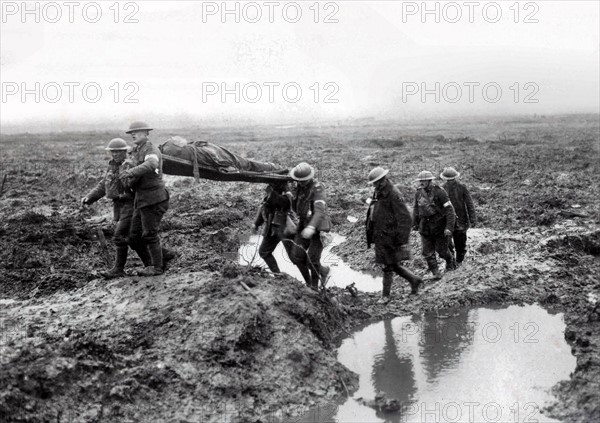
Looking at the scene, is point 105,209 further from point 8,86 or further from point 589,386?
point 8,86

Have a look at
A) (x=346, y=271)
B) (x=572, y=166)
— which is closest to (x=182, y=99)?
(x=572, y=166)

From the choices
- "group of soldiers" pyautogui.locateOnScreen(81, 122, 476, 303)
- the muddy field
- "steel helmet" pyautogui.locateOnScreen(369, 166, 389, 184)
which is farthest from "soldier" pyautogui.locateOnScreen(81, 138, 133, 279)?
"steel helmet" pyautogui.locateOnScreen(369, 166, 389, 184)

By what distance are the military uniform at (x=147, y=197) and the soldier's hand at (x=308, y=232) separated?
1758 millimetres

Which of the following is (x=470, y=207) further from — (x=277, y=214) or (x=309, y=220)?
(x=277, y=214)

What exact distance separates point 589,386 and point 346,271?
15.6 feet

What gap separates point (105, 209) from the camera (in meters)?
13.6

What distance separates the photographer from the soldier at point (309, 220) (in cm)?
668

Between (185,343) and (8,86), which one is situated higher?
(8,86)

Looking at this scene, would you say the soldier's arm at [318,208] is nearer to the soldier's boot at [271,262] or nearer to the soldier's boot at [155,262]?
the soldier's boot at [271,262]

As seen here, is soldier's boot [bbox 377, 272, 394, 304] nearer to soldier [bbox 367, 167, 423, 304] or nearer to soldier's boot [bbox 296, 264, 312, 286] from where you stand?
soldier [bbox 367, 167, 423, 304]

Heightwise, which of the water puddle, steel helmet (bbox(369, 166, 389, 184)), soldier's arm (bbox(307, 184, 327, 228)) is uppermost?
steel helmet (bbox(369, 166, 389, 184))

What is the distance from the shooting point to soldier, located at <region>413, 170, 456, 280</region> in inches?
322

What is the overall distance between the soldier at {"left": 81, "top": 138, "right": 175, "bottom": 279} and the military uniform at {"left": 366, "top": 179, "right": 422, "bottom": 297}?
2716mm

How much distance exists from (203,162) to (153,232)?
1.16 metres
